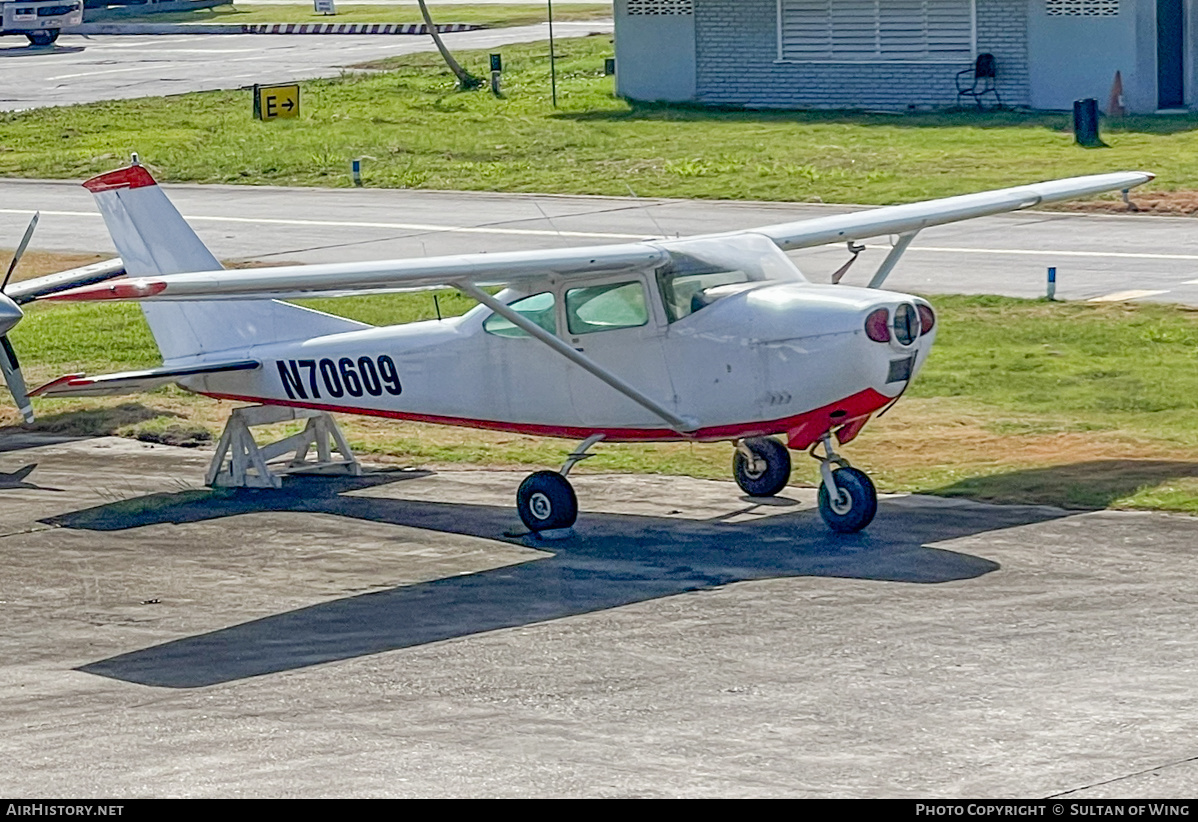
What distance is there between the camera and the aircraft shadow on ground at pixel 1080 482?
1539 cm

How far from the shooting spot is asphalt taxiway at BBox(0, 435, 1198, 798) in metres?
9.55

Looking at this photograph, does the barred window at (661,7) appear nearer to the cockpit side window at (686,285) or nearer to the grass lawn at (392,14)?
the grass lawn at (392,14)

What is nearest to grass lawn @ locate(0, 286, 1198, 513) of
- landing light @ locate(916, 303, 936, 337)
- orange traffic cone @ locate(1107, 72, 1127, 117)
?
landing light @ locate(916, 303, 936, 337)

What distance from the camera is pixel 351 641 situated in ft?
40.9

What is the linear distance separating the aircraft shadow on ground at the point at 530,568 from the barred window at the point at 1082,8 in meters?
27.0

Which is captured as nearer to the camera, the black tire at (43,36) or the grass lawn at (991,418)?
the grass lawn at (991,418)

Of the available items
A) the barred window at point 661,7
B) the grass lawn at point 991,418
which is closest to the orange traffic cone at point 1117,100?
the barred window at point 661,7

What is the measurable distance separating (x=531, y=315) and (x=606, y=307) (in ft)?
2.07

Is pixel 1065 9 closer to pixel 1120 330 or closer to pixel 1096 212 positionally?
pixel 1096 212

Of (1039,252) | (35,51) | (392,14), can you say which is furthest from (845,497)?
(392,14)

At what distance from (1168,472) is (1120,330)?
6.32 meters

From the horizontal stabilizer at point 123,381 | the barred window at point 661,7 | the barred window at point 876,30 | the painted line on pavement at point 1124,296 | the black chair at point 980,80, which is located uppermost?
the barred window at point 661,7

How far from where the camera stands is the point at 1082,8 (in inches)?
1596

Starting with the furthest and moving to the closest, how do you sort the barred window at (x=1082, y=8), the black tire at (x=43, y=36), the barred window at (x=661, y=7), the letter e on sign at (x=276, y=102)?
the black tire at (x=43, y=36), the barred window at (x=661, y=7), the letter e on sign at (x=276, y=102), the barred window at (x=1082, y=8)
